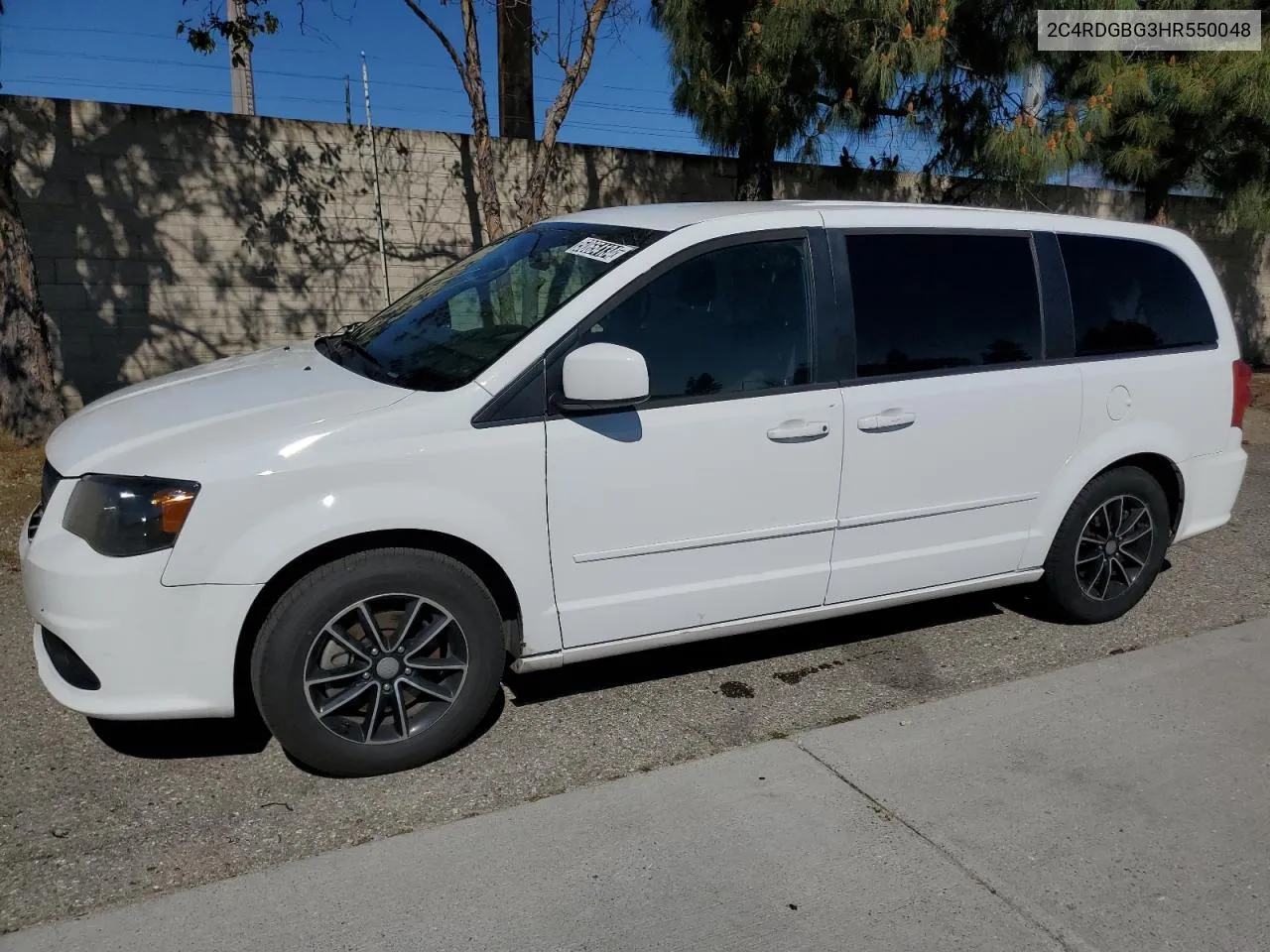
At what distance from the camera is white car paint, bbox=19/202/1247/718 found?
312cm

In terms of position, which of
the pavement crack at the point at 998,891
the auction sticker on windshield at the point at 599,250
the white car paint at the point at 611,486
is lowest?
the pavement crack at the point at 998,891

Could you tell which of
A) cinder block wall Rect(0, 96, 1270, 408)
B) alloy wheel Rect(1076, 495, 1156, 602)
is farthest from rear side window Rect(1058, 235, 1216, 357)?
cinder block wall Rect(0, 96, 1270, 408)

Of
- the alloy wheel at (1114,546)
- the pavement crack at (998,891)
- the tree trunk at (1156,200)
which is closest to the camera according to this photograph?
the pavement crack at (998,891)

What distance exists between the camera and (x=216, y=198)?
9023 millimetres

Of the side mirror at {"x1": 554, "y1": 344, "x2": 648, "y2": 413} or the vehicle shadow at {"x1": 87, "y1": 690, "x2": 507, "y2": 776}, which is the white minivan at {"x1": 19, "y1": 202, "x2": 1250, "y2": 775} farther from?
the vehicle shadow at {"x1": 87, "y1": 690, "x2": 507, "y2": 776}

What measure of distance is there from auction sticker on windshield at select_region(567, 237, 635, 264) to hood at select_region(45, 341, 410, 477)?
35.1 inches

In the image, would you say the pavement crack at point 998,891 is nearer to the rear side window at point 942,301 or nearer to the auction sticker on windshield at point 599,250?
the rear side window at point 942,301

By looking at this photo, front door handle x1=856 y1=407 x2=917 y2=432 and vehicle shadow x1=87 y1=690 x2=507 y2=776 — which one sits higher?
front door handle x1=856 y1=407 x2=917 y2=432

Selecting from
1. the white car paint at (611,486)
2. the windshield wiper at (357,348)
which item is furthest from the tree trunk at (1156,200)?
the windshield wiper at (357,348)

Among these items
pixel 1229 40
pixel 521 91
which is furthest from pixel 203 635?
pixel 1229 40

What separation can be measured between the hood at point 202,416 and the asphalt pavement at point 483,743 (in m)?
1.05

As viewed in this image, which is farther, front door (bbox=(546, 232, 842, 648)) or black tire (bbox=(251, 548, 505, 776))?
front door (bbox=(546, 232, 842, 648))

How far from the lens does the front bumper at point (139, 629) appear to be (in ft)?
10.0

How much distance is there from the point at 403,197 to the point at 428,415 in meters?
7.04
